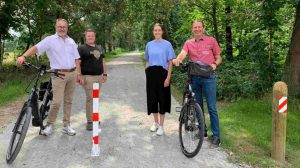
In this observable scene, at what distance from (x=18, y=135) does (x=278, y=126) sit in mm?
3969

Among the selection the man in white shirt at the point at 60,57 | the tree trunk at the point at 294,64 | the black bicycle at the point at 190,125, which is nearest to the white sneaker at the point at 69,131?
the man in white shirt at the point at 60,57

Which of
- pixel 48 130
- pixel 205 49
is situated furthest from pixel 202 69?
pixel 48 130

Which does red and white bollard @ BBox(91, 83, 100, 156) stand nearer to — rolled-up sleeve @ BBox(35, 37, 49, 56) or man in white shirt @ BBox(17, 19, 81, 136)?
man in white shirt @ BBox(17, 19, 81, 136)

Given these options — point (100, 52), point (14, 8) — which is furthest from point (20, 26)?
point (100, 52)

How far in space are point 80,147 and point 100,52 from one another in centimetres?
182

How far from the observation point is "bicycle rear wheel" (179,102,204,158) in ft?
18.2

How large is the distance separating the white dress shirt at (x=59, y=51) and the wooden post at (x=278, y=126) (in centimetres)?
343

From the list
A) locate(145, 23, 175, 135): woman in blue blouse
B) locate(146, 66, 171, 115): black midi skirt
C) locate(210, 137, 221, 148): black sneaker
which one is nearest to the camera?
locate(210, 137, 221, 148): black sneaker

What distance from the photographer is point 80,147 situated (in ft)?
20.2

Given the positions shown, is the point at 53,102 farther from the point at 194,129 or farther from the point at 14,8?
the point at 14,8

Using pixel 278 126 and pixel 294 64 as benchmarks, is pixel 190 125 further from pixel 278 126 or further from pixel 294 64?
pixel 294 64

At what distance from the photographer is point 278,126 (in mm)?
5824

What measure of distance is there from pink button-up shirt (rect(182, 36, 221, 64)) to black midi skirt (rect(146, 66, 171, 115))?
2.66 ft

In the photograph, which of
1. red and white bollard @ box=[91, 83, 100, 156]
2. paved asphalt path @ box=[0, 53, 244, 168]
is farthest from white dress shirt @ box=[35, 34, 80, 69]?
paved asphalt path @ box=[0, 53, 244, 168]
